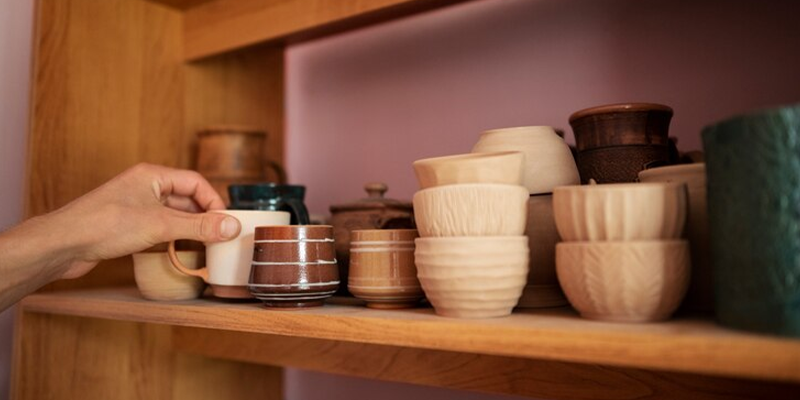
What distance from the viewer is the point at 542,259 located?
0.72 m

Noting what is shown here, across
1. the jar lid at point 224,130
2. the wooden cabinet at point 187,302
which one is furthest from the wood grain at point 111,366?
the jar lid at point 224,130

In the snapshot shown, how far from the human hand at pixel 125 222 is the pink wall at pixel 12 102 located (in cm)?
46

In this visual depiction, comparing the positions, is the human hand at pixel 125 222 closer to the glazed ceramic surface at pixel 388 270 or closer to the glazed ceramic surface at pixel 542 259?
the glazed ceramic surface at pixel 388 270

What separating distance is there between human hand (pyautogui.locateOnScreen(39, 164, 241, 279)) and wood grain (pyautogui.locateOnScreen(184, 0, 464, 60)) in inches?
14.2

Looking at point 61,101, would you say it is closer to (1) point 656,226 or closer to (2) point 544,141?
(2) point 544,141

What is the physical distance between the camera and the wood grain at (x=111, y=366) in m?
1.07


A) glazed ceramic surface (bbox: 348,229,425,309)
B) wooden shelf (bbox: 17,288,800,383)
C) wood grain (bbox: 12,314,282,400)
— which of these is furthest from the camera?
wood grain (bbox: 12,314,282,400)

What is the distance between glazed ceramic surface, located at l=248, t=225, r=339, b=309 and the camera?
754mm

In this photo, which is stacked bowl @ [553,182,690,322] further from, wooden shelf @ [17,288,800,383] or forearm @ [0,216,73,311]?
forearm @ [0,216,73,311]

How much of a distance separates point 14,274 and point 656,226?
856mm

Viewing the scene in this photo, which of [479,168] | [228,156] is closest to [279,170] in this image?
[228,156]

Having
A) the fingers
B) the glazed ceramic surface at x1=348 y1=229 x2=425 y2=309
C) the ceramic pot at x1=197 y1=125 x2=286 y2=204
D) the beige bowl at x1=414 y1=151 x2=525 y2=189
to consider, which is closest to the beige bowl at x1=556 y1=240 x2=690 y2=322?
the beige bowl at x1=414 y1=151 x2=525 y2=189

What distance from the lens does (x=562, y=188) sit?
1.99ft

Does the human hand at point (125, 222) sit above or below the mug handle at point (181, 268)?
above
